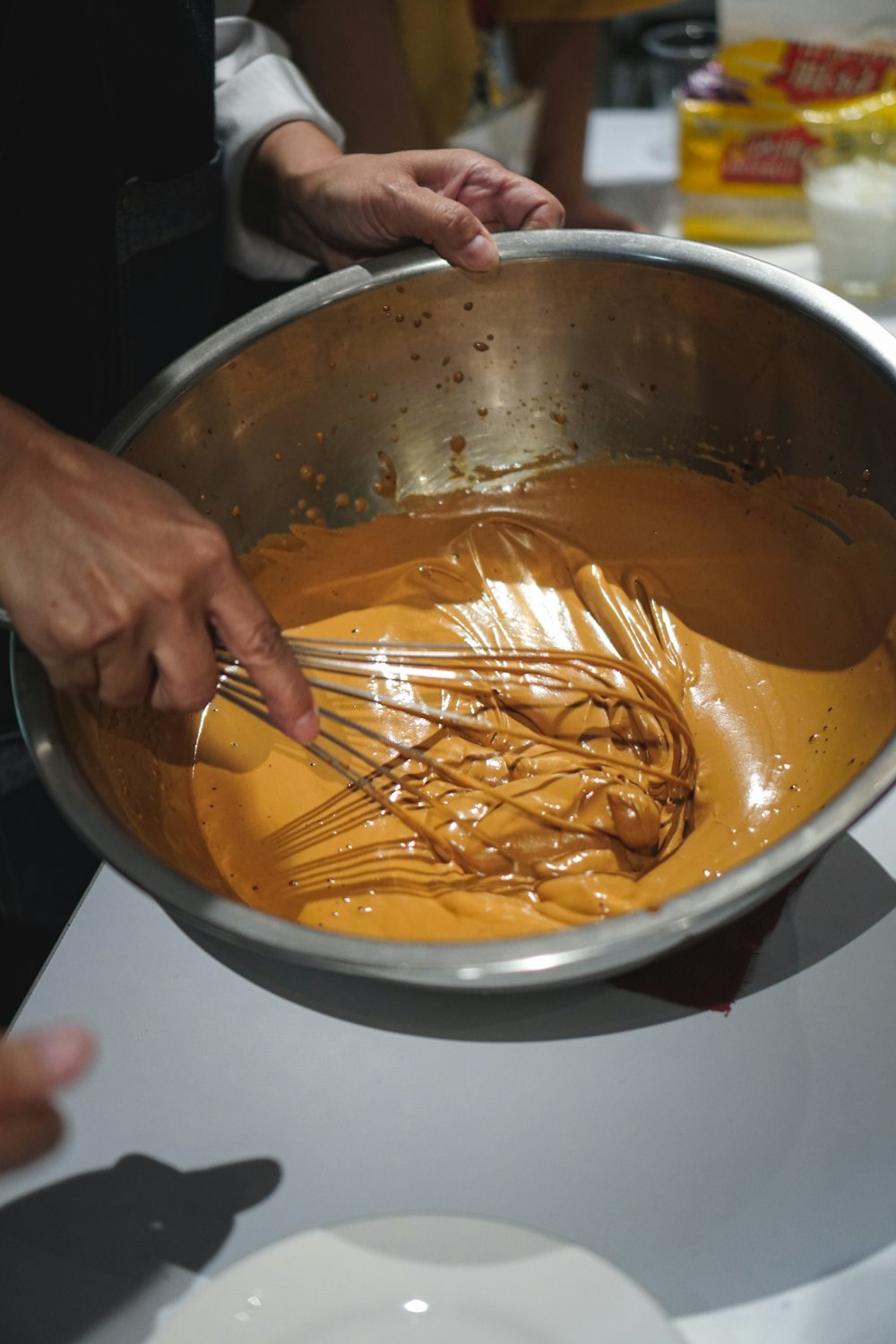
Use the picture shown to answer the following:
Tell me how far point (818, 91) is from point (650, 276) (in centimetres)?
64

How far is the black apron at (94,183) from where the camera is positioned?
744 millimetres

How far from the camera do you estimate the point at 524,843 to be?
2.25 feet

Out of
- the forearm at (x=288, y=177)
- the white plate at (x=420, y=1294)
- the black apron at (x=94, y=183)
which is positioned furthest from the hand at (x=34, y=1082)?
the forearm at (x=288, y=177)

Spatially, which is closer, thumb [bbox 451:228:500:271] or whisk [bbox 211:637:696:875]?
whisk [bbox 211:637:696:875]

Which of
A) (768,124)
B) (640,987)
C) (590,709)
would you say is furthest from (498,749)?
(768,124)

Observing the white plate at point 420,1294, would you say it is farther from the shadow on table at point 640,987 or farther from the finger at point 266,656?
the finger at point 266,656

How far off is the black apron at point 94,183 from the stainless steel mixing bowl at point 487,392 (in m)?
0.13

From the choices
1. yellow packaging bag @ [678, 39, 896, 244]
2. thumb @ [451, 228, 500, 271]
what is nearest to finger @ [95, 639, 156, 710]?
thumb @ [451, 228, 500, 271]

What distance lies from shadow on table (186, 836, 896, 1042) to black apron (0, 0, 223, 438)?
0.48 m

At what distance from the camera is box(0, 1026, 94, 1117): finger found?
1.35 ft

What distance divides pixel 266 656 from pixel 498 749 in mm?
219

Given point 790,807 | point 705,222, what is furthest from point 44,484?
point 705,222

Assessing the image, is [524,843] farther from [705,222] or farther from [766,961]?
[705,222]

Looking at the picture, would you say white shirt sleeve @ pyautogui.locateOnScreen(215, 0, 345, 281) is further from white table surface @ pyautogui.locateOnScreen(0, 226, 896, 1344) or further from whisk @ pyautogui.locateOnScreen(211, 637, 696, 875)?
white table surface @ pyautogui.locateOnScreen(0, 226, 896, 1344)
